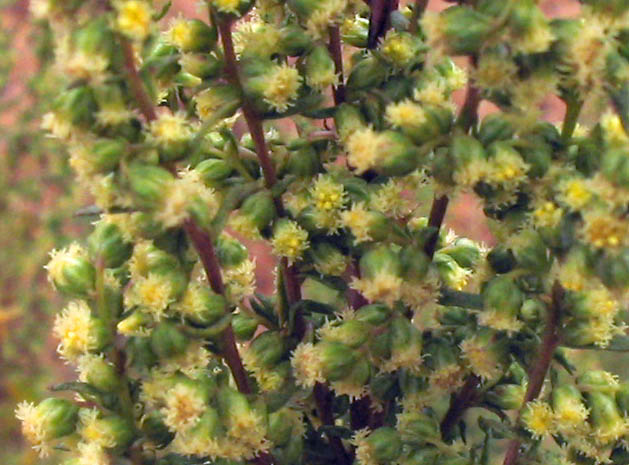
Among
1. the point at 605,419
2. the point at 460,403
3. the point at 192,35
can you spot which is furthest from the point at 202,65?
the point at 605,419

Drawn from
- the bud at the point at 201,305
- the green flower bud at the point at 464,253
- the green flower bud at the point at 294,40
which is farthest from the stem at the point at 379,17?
the bud at the point at 201,305

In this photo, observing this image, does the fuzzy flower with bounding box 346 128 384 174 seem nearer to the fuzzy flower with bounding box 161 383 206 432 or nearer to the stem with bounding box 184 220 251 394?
the stem with bounding box 184 220 251 394

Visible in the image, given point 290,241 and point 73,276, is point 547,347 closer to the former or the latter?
point 290,241

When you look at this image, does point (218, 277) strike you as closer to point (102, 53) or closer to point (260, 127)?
point (260, 127)

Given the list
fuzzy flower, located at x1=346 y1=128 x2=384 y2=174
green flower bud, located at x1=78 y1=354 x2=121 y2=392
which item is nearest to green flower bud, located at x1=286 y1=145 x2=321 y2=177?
fuzzy flower, located at x1=346 y1=128 x2=384 y2=174

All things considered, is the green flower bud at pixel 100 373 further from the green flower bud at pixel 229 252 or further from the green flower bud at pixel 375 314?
the green flower bud at pixel 375 314

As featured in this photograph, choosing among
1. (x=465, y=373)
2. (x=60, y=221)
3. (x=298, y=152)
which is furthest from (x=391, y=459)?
(x=60, y=221)
